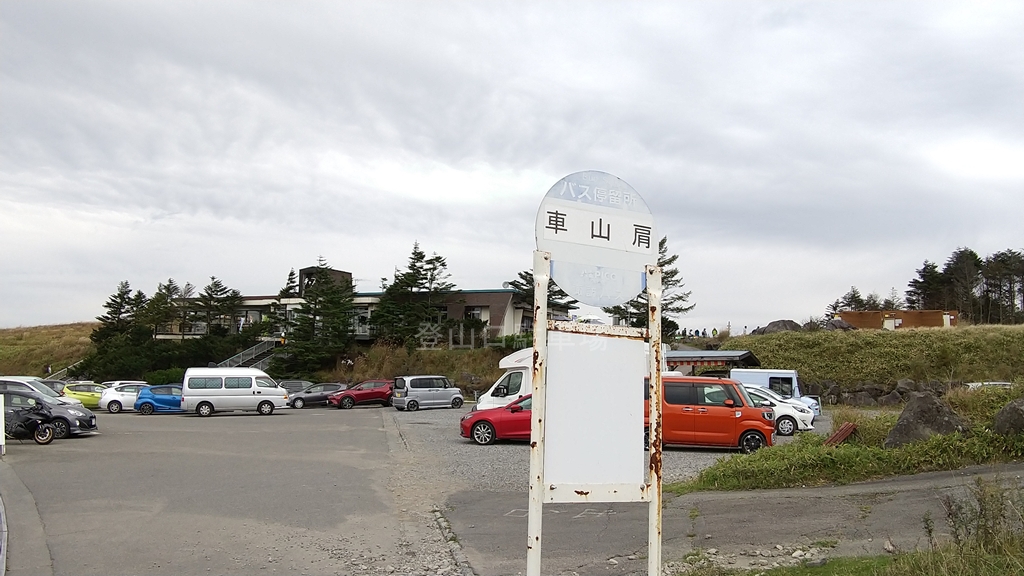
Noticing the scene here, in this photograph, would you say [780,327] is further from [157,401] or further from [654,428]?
[654,428]

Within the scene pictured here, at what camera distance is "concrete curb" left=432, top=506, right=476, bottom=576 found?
23.3 feet

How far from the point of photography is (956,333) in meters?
38.7

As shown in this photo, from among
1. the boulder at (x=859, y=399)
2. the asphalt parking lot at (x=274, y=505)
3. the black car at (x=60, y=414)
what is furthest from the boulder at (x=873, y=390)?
→ the black car at (x=60, y=414)

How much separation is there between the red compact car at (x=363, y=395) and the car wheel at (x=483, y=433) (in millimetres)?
22133

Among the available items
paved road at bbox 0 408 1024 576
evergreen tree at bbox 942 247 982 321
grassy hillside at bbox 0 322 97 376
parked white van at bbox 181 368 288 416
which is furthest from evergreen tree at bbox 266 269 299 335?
evergreen tree at bbox 942 247 982 321

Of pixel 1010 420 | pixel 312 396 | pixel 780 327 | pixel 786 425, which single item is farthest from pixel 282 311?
pixel 1010 420

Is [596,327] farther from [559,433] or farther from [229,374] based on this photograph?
[229,374]

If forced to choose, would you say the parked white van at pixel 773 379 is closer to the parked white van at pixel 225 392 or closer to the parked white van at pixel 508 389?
the parked white van at pixel 508 389

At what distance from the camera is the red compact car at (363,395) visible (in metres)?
39.7

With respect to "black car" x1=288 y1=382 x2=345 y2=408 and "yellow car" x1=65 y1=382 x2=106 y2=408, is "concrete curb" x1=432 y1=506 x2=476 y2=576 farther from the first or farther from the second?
"black car" x1=288 y1=382 x2=345 y2=408

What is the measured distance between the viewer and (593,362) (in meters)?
4.75

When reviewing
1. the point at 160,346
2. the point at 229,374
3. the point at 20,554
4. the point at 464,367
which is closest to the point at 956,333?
the point at 464,367

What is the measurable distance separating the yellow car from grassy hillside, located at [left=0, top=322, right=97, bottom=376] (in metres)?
32.0

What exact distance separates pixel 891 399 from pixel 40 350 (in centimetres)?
7100
